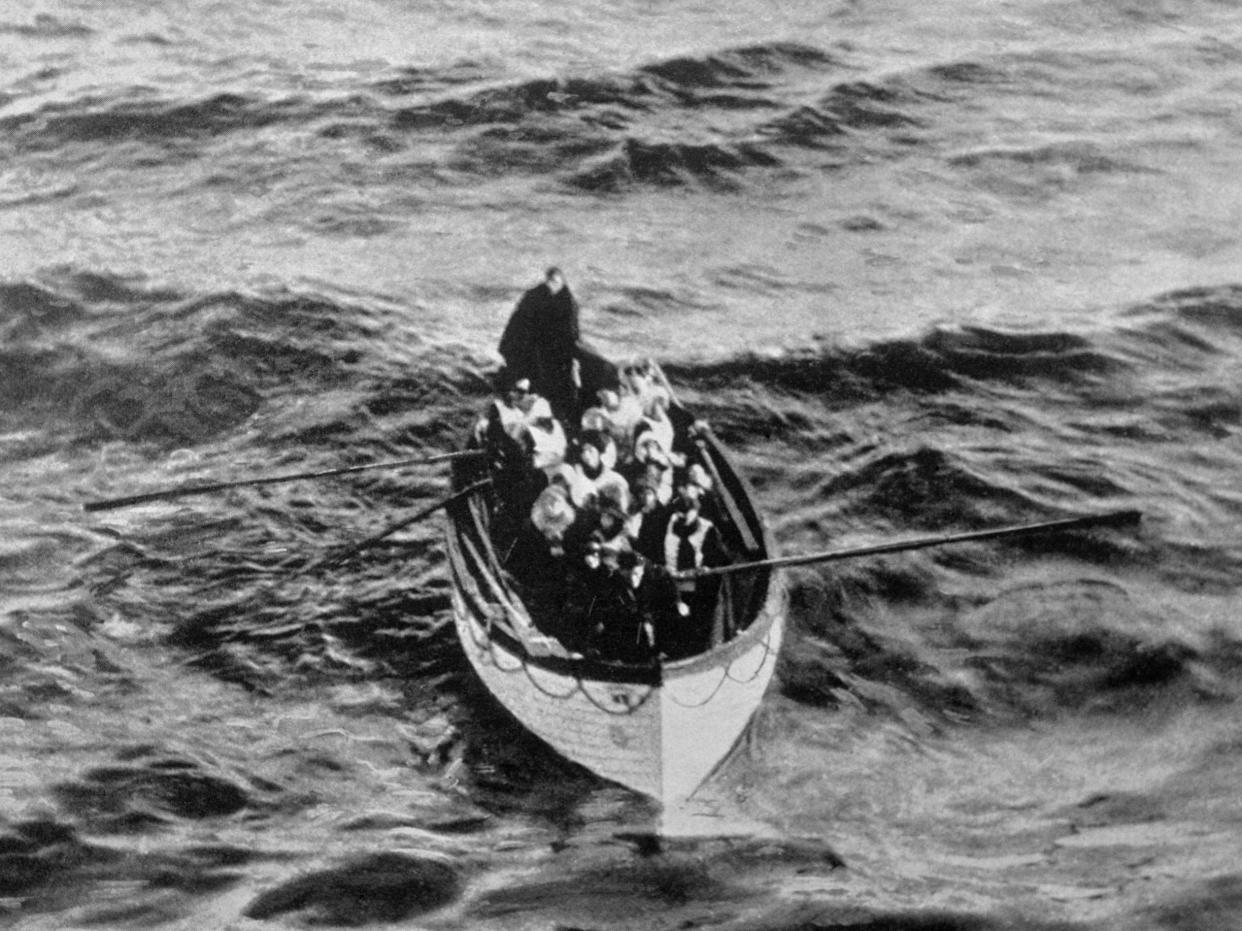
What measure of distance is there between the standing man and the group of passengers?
0.64 metres

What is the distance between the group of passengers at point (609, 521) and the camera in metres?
11.2

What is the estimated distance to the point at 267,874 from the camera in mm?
9656

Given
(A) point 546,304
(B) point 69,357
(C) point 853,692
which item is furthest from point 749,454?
(B) point 69,357

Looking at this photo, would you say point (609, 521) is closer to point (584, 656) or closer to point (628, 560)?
point (628, 560)

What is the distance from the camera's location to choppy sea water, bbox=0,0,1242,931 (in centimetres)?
991

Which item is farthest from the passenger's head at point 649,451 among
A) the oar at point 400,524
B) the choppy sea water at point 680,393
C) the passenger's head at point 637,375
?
the choppy sea water at point 680,393

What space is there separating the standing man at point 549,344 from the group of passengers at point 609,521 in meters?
0.64

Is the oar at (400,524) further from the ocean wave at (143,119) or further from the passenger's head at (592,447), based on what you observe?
the ocean wave at (143,119)

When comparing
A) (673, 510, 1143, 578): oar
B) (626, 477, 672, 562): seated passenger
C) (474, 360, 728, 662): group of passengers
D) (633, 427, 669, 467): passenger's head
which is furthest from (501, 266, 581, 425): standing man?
(673, 510, 1143, 578): oar

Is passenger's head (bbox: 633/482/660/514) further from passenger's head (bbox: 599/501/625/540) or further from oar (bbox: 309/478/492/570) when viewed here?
oar (bbox: 309/478/492/570)

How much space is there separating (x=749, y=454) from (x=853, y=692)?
3.89 metres

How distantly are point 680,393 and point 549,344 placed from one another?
279 cm

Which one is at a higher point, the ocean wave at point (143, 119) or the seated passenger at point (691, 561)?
the ocean wave at point (143, 119)

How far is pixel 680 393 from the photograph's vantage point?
1614 centimetres
